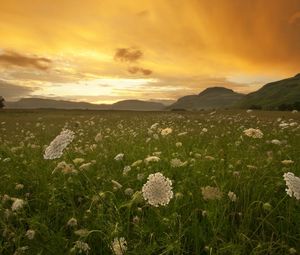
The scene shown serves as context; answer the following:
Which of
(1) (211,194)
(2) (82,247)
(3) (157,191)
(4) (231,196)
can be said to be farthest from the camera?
(4) (231,196)

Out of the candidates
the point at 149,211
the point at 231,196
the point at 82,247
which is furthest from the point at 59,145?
the point at 231,196

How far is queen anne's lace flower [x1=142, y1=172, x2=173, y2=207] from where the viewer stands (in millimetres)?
3119

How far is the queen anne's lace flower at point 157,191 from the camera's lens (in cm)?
312

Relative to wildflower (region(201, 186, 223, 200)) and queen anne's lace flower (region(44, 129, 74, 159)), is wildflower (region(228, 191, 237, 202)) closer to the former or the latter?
wildflower (region(201, 186, 223, 200))

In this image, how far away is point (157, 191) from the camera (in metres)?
3.20

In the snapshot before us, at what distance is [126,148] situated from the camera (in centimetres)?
916

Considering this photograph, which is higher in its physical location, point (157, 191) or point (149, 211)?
point (157, 191)

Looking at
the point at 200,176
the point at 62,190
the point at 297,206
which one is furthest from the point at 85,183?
the point at 297,206

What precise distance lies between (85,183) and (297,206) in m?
3.25

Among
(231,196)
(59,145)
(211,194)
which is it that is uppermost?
(59,145)

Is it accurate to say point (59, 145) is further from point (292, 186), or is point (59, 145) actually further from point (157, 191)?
point (292, 186)

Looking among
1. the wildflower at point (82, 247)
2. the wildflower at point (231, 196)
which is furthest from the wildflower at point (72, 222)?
the wildflower at point (231, 196)

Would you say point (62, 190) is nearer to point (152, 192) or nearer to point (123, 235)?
point (123, 235)

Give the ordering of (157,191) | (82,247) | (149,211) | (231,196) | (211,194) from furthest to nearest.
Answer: (149,211) → (231,196) → (211,194) → (82,247) → (157,191)
